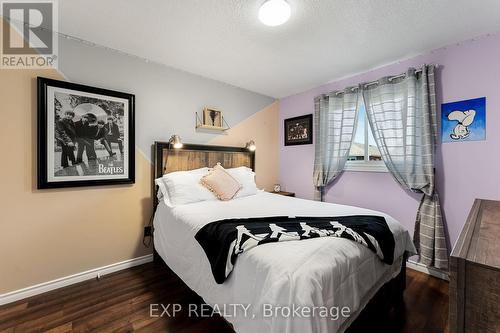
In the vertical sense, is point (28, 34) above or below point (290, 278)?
above

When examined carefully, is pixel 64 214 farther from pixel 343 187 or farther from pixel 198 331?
pixel 343 187

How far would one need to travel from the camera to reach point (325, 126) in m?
3.20

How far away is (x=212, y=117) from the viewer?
3.09 meters

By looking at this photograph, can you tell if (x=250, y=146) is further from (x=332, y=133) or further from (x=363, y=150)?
(x=363, y=150)

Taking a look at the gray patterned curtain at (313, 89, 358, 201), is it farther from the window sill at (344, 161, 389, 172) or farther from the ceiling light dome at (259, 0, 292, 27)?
the ceiling light dome at (259, 0, 292, 27)

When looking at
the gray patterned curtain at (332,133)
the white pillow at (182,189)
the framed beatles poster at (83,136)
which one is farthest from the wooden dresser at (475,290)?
the framed beatles poster at (83,136)

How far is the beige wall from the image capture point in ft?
6.03

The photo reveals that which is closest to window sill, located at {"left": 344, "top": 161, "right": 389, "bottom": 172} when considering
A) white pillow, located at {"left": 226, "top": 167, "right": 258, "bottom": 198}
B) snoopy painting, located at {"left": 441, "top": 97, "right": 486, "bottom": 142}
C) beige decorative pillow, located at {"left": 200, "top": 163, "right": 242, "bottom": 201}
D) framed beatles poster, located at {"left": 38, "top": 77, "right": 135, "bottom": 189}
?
snoopy painting, located at {"left": 441, "top": 97, "right": 486, "bottom": 142}

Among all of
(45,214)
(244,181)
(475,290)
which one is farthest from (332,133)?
(45,214)

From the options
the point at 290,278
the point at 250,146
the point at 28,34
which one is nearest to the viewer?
the point at 290,278

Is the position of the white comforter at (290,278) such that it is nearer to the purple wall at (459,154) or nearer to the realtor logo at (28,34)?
the purple wall at (459,154)

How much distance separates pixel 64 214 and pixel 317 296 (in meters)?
2.35

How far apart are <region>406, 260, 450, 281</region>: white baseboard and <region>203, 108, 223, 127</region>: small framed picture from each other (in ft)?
9.55

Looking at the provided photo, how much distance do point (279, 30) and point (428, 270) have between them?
2.87m
